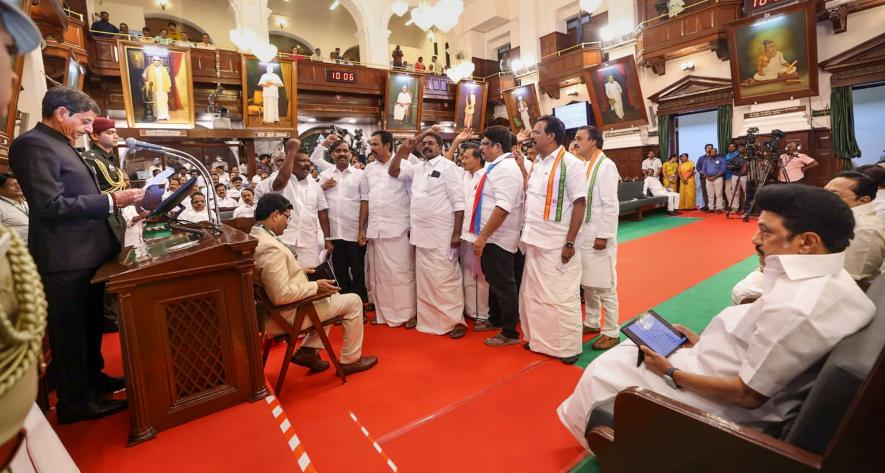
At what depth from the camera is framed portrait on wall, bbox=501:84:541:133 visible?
13.8 m

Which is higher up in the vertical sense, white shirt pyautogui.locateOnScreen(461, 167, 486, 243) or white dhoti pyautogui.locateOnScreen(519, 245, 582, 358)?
white shirt pyautogui.locateOnScreen(461, 167, 486, 243)

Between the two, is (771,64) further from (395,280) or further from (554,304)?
(395,280)

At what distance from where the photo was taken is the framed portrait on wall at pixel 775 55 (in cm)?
819

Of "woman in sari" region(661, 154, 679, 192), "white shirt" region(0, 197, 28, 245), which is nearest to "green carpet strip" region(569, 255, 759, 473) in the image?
"white shirt" region(0, 197, 28, 245)

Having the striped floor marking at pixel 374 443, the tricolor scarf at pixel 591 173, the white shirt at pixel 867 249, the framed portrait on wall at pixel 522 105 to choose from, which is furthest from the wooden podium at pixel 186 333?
the framed portrait on wall at pixel 522 105

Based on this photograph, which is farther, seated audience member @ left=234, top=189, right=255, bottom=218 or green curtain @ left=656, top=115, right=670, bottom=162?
green curtain @ left=656, top=115, right=670, bottom=162

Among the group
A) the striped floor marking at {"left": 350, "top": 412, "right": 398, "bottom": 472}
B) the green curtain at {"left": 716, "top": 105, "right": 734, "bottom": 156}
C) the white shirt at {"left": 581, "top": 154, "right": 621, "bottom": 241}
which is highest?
the green curtain at {"left": 716, "top": 105, "right": 734, "bottom": 156}

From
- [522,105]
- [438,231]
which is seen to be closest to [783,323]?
[438,231]

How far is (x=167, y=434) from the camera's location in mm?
1765

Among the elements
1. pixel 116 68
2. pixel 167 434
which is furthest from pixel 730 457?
pixel 116 68

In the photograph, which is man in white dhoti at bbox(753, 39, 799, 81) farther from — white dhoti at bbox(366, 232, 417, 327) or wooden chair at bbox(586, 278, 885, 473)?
wooden chair at bbox(586, 278, 885, 473)

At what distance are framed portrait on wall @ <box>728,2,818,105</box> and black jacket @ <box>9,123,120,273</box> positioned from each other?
35.9ft

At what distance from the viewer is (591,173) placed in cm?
288

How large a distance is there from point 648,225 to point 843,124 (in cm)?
412
